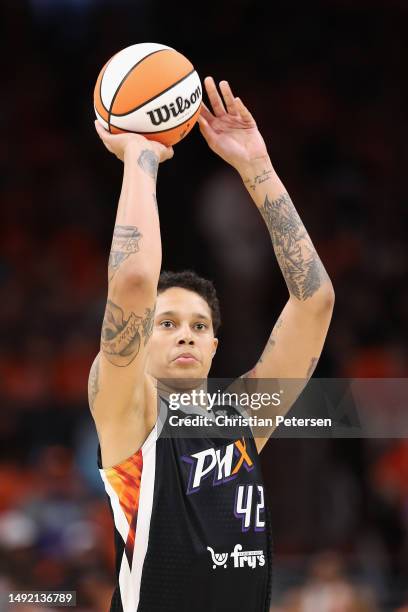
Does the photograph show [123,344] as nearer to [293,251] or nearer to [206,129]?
[293,251]

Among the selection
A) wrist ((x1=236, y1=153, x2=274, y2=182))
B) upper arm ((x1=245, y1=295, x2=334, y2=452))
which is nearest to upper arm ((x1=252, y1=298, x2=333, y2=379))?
upper arm ((x1=245, y1=295, x2=334, y2=452))

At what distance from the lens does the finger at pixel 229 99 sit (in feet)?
14.6

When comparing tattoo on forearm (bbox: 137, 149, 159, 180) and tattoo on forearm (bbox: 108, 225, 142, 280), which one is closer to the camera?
tattoo on forearm (bbox: 108, 225, 142, 280)

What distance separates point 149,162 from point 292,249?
0.92 metres

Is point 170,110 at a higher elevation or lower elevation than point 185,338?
higher

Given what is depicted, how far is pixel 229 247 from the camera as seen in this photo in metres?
11.3

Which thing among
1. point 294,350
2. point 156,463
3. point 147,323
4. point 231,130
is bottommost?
point 156,463

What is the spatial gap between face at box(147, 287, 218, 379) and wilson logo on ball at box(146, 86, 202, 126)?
2.52 ft

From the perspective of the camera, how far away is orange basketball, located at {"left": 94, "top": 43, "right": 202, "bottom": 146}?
12.9 feet

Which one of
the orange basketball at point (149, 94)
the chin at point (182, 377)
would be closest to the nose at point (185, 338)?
the chin at point (182, 377)

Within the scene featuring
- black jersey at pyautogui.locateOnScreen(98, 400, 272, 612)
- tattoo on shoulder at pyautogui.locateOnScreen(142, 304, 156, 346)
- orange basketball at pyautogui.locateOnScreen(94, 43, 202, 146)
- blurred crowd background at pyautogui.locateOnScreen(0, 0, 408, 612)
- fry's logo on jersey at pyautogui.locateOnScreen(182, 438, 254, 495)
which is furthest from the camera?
blurred crowd background at pyautogui.locateOnScreen(0, 0, 408, 612)

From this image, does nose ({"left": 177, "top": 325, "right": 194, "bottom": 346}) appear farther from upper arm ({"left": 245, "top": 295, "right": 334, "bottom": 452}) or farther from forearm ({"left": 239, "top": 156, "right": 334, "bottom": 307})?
forearm ({"left": 239, "top": 156, "right": 334, "bottom": 307})

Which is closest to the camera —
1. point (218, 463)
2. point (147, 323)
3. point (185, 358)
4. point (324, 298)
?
point (147, 323)

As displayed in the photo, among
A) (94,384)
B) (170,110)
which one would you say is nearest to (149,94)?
(170,110)
